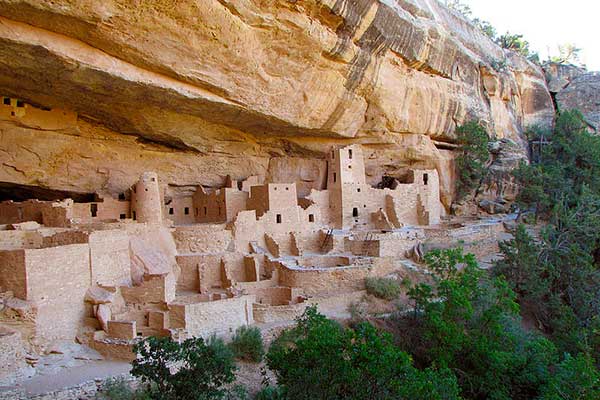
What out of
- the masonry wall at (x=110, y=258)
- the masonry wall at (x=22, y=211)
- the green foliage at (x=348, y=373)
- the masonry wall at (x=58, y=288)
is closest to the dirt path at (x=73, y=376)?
the masonry wall at (x=58, y=288)

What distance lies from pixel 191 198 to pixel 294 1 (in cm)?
793

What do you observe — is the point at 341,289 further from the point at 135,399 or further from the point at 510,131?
the point at 510,131

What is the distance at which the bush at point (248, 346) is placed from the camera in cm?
1112

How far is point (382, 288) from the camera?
45.7ft

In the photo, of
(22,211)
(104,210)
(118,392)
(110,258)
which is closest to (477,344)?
(118,392)

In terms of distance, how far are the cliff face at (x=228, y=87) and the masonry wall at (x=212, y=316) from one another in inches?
195

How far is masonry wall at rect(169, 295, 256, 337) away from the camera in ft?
35.7

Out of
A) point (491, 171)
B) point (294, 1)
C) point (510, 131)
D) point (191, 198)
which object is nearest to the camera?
point (294, 1)

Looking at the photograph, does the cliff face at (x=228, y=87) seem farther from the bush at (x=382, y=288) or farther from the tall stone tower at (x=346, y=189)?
the bush at (x=382, y=288)

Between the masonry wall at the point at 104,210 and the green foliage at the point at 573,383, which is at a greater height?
the masonry wall at the point at 104,210

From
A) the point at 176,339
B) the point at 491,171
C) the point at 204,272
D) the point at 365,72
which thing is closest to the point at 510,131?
the point at 491,171

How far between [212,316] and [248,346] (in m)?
0.94

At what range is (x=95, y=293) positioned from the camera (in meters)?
10.8

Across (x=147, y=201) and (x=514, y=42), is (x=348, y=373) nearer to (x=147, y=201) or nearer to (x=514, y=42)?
(x=147, y=201)
